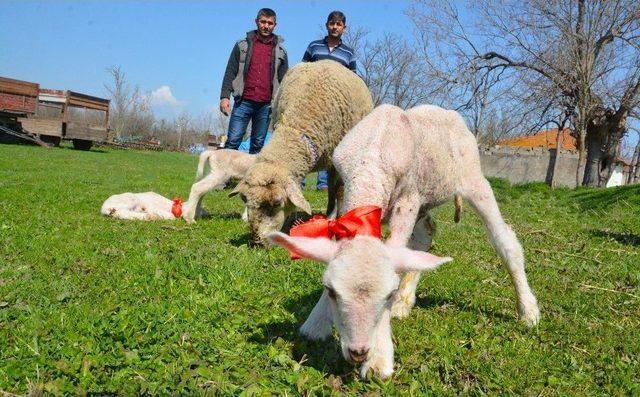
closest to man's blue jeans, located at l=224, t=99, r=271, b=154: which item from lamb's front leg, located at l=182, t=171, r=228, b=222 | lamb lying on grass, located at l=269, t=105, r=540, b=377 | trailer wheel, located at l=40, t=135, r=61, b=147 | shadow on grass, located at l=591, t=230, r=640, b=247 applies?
lamb's front leg, located at l=182, t=171, r=228, b=222

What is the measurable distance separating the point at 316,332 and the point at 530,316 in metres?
1.66

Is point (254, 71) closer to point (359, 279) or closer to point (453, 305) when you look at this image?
point (453, 305)

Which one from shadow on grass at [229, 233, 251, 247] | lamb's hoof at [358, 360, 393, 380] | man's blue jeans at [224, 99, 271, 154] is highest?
man's blue jeans at [224, 99, 271, 154]

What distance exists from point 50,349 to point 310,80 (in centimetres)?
481

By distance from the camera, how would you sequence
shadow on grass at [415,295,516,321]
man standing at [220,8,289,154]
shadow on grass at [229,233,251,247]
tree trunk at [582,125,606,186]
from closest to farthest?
shadow on grass at [415,295,516,321] < shadow on grass at [229,233,251,247] < man standing at [220,8,289,154] < tree trunk at [582,125,606,186]

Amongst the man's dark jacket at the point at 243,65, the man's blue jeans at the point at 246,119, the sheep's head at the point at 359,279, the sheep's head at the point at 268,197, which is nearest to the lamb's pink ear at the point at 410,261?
the sheep's head at the point at 359,279

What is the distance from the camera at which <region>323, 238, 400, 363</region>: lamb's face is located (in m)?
2.64

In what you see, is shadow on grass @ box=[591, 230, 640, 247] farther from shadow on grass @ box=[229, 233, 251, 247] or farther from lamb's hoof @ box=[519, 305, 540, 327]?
shadow on grass @ box=[229, 233, 251, 247]

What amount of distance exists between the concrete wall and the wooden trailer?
20023 mm

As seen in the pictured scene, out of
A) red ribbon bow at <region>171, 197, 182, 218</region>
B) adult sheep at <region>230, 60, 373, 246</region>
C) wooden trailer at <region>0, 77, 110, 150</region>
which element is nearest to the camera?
adult sheep at <region>230, 60, 373, 246</region>

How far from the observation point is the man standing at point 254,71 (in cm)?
883

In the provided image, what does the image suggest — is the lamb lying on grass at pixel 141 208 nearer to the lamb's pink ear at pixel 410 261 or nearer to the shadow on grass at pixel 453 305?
the shadow on grass at pixel 453 305

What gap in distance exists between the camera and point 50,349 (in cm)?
301

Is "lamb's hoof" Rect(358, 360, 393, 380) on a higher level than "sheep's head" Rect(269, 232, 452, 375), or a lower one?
lower
